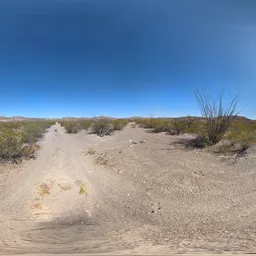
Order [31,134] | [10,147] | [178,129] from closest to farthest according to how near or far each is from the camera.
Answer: [10,147], [31,134], [178,129]

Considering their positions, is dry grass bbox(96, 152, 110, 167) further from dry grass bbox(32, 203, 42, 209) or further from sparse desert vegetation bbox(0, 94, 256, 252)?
dry grass bbox(32, 203, 42, 209)

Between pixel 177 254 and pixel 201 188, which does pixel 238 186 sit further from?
pixel 177 254

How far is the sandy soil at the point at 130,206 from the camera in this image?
13.4 ft

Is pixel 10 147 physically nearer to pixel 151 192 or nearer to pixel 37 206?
pixel 37 206

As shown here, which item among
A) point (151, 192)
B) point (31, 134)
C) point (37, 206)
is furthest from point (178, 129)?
point (37, 206)

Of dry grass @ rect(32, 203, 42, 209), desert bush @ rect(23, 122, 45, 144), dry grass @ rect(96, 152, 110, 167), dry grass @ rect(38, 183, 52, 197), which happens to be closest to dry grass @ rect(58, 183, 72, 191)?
dry grass @ rect(38, 183, 52, 197)

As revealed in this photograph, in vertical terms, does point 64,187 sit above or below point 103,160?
below

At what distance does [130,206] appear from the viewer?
6484mm

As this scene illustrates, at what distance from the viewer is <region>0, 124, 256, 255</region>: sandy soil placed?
4.08 metres

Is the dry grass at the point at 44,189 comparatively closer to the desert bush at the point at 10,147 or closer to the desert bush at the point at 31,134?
the desert bush at the point at 10,147

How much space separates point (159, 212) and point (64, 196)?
10.4 feet

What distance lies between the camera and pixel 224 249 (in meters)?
3.58

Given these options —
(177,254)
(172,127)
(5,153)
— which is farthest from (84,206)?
(172,127)

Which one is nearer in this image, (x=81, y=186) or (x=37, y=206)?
(x=37, y=206)
